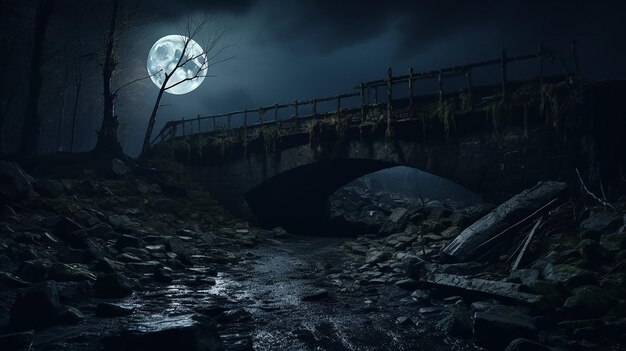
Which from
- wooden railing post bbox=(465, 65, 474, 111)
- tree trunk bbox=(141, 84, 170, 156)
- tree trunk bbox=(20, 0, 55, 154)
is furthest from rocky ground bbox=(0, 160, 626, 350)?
tree trunk bbox=(141, 84, 170, 156)

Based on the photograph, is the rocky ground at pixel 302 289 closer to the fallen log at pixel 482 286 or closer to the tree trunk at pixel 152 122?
the fallen log at pixel 482 286

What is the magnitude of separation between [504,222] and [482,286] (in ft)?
8.92

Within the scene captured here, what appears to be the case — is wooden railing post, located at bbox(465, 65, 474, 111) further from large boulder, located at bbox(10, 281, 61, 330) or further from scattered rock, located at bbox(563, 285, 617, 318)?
large boulder, located at bbox(10, 281, 61, 330)

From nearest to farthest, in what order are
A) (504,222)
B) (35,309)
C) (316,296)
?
(35,309)
(316,296)
(504,222)

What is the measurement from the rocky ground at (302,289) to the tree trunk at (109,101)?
5.87m

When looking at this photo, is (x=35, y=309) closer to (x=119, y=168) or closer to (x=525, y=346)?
(x=525, y=346)

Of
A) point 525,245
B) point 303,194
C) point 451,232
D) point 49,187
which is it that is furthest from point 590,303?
point 303,194

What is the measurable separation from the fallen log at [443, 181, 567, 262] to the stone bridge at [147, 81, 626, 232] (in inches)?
97.3

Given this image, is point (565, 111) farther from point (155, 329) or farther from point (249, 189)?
point (249, 189)

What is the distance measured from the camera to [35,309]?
4184 millimetres

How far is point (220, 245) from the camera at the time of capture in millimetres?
11594

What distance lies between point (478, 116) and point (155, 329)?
11.1 m

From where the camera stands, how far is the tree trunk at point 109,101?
16422 millimetres

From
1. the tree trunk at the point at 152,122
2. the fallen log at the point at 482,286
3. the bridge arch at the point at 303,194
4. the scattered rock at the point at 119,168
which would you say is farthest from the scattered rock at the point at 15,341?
the tree trunk at the point at 152,122
